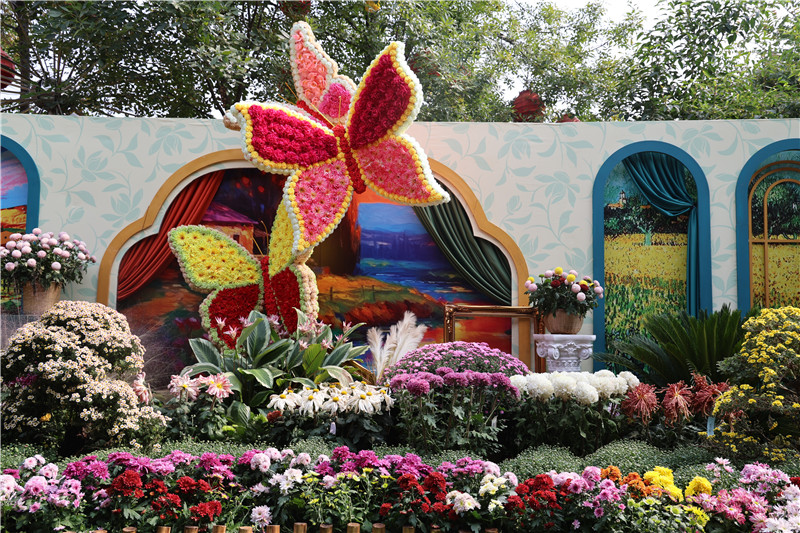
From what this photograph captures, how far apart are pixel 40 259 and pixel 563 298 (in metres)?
5.20

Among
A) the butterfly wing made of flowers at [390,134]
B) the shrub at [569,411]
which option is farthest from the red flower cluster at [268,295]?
the shrub at [569,411]

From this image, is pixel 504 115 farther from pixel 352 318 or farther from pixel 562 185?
pixel 352 318

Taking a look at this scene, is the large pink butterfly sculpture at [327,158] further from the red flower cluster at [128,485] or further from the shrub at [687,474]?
the shrub at [687,474]

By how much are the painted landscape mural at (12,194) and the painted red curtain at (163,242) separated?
1178 mm

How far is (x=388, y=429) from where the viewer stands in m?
4.89

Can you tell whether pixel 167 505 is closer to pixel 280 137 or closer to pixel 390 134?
pixel 280 137

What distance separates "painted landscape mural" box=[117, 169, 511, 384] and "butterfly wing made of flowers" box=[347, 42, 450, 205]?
45.5 inches

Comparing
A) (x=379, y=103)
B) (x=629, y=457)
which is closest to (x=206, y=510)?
(x=629, y=457)

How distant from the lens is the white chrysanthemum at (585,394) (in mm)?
4688

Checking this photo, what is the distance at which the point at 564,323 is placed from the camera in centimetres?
676

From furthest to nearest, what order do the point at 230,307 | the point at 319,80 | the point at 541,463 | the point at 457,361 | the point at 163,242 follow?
the point at 163,242 < the point at 319,80 < the point at 230,307 < the point at 457,361 < the point at 541,463

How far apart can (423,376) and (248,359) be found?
1807mm

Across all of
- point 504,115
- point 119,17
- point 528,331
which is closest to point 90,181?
point 119,17

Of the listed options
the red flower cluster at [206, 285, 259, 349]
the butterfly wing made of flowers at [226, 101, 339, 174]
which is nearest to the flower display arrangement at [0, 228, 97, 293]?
the red flower cluster at [206, 285, 259, 349]
